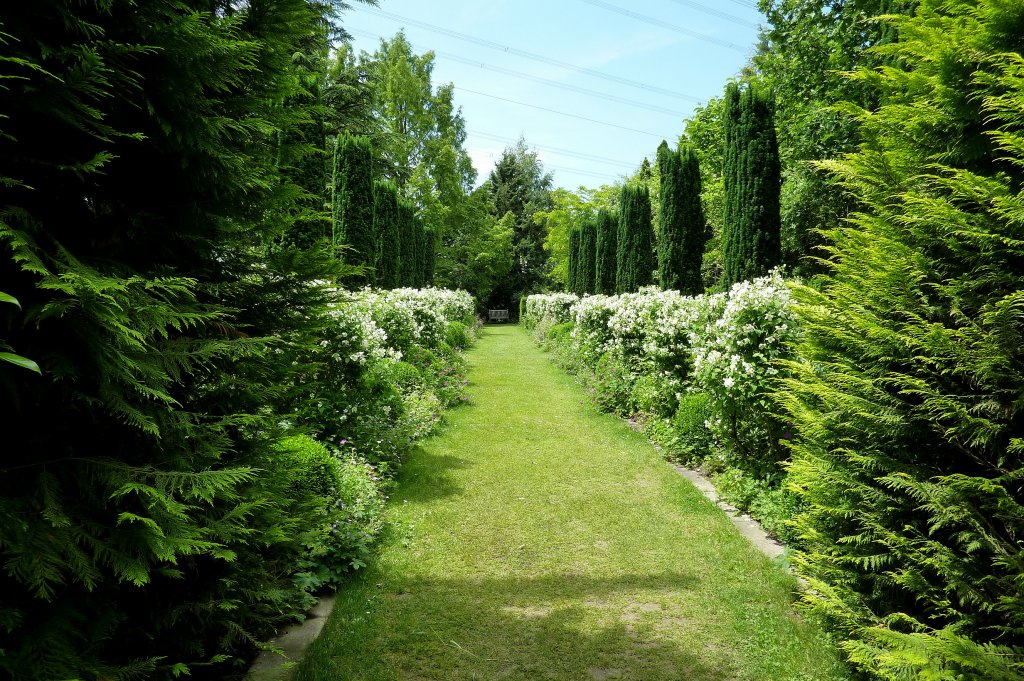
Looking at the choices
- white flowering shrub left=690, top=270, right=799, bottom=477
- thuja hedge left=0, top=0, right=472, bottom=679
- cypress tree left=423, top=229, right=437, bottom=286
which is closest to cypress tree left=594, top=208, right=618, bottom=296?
cypress tree left=423, top=229, right=437, bottom=286

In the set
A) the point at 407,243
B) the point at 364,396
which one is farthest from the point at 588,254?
the point at 364,396

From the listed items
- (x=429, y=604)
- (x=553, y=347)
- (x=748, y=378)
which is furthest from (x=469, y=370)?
(x=429, y=604)

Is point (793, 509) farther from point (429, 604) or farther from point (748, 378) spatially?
point (429, 604)

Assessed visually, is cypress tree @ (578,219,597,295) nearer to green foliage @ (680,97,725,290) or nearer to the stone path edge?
green foliage @ (680,97,725,290)

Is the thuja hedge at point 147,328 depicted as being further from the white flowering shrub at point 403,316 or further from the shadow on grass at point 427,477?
the white flowering shrub at point 403,316

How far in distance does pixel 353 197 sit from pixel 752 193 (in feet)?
29.0

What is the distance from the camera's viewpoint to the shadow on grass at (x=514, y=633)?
3.02 meters

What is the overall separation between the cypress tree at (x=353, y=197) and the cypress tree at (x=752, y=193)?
8.13 m

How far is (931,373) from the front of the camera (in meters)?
2.39

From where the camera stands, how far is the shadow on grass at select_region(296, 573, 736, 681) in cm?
302

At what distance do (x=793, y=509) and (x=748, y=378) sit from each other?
1.28 meters

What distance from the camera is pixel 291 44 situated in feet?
8.46

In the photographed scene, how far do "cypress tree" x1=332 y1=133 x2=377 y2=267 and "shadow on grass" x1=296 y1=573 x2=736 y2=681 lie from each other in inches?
411

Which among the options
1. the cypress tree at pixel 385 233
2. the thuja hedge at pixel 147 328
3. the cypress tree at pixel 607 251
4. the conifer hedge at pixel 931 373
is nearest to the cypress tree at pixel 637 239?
the cypress tree at pixel 607 251
